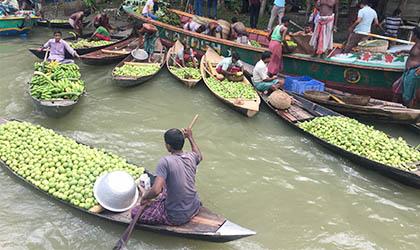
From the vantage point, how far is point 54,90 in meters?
6.94

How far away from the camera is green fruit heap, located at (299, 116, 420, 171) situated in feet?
18.2

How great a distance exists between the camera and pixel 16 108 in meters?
7.89

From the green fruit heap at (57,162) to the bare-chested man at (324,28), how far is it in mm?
5295

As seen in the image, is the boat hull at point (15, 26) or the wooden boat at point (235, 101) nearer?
the wooden boat at point (235, 101)

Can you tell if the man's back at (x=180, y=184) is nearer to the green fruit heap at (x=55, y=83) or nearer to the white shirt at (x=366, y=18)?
the green fruit heap at (x=55, y=83)

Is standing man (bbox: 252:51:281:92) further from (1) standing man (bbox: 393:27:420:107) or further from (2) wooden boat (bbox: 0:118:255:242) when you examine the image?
(2) wooden boat (bbox: 0:118:255:242)

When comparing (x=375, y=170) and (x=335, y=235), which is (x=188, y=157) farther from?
(x=375, y=170)

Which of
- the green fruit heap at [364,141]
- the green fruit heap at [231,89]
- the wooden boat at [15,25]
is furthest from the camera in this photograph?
the wooden boat at [15,25]

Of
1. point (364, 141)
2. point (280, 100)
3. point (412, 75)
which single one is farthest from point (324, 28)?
point (364, 141)

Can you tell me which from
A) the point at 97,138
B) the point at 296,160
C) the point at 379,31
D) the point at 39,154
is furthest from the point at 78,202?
the point at 379,31

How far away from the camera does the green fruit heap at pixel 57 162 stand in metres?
4.45

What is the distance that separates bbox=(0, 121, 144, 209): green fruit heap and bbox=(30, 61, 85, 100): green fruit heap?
1.39 m

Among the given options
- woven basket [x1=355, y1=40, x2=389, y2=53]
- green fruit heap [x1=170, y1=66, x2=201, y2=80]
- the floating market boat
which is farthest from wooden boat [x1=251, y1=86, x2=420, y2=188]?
woven basket [x1=355, y1=40, x2=389, y2=53]

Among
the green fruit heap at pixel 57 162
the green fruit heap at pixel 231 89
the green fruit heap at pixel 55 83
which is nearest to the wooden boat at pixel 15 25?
the green fruit heap at pixel 55 83
